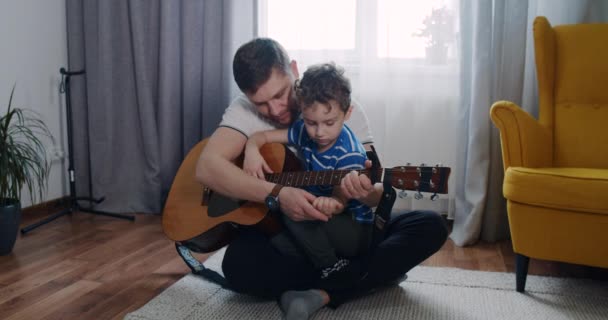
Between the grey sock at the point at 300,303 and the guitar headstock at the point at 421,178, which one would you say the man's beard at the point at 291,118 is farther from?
the grey sock at the point at 300,303

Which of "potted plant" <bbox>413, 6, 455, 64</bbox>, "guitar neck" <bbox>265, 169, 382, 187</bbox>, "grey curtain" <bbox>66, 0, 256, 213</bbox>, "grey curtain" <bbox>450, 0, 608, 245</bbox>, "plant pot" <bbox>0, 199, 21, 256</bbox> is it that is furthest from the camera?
"grey curtain" <bbox>66, 0, 256, 213</bbox>

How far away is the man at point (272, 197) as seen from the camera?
1401mm

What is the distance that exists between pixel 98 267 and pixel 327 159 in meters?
1.00

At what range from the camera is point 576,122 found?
1.94 meters

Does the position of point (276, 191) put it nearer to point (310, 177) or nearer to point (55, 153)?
point (310, 177)

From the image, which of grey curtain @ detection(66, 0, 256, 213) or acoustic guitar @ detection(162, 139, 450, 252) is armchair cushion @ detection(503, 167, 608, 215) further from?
grey curtain @ detection(66, 0, 256, 213)

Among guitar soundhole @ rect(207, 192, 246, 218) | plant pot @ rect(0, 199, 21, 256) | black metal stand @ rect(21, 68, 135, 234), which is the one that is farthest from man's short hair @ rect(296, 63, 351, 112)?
black metal stand @ rect(21, 68, 135, 234)

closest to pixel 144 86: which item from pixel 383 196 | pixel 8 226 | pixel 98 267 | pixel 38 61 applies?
pixel 38 61

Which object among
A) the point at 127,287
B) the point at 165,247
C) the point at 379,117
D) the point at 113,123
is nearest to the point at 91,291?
the point at 127,287

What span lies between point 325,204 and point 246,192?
238 mm

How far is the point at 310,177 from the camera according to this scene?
136cm

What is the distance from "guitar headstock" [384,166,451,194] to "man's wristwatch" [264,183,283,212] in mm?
304

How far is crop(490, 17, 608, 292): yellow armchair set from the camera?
1497 mm

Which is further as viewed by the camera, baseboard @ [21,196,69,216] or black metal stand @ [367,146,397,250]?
baseboard @ [21,196,69,216]
